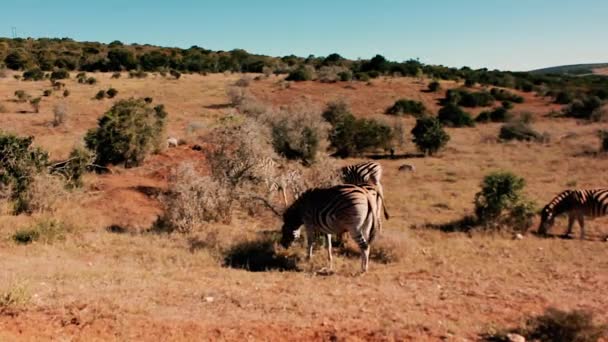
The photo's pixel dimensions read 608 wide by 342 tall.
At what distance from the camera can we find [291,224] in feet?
37.1

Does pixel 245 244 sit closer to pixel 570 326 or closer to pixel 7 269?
pixel 7 269

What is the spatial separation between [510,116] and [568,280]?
32.6m

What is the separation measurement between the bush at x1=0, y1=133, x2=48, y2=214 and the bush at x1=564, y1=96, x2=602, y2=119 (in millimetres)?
38637

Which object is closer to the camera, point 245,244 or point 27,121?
point 245,244

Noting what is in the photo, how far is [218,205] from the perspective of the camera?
14094mm

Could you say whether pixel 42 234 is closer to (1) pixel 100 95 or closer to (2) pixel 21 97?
(2) pixel 21 97

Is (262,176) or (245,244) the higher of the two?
(262,176)

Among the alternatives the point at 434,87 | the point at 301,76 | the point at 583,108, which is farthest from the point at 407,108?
the point at 583,108

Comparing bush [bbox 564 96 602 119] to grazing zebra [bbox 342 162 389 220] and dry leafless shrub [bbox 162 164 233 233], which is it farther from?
dry leafless shrub [bbox 162 164 233 233]

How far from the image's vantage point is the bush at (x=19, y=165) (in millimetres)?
14578

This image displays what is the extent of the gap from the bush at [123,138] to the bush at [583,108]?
33861mm

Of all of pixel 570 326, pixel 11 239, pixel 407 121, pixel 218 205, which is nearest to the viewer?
pixel 570 326

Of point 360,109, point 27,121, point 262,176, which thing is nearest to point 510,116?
point 360,109

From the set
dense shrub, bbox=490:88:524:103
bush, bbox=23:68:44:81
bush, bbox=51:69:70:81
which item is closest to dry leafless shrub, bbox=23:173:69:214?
bush, bbox=23:68:44:81
